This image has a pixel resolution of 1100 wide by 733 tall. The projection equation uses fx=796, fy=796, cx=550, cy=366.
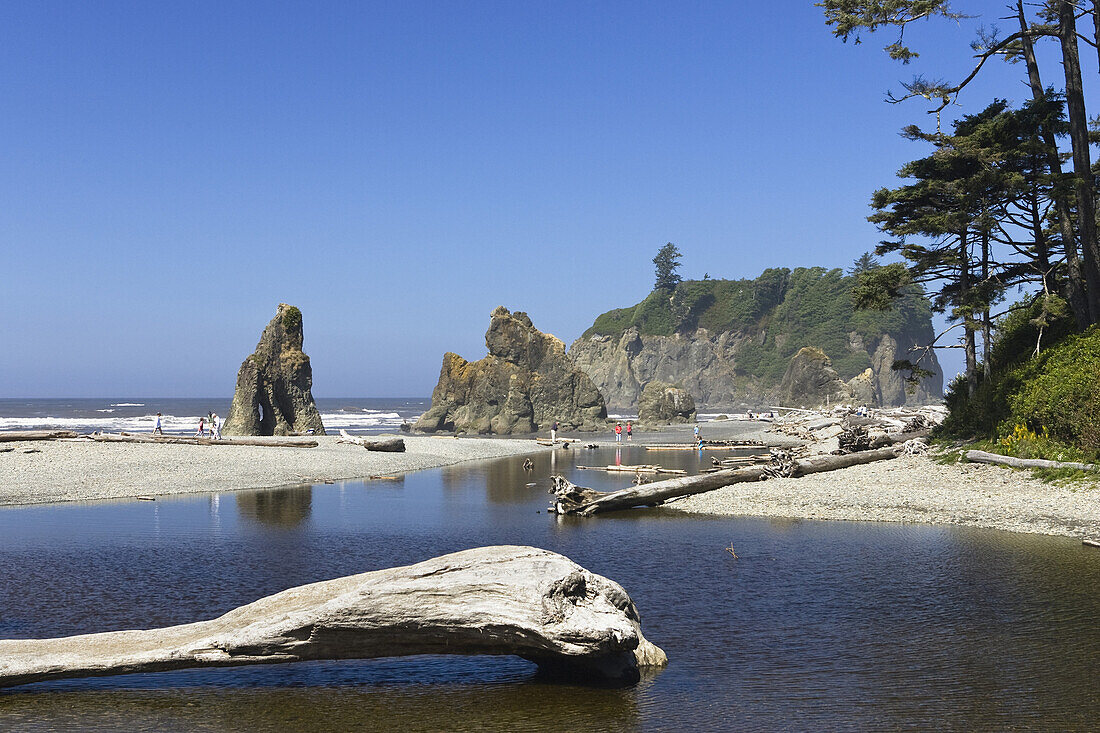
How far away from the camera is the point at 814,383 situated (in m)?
116

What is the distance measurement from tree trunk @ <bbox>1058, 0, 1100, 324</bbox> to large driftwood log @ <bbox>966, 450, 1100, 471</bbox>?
19.4 ft

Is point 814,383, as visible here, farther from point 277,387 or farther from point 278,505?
point 278,505

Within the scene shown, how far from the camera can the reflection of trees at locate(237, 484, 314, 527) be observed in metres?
23.1

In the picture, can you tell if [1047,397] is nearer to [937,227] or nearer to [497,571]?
[937,227]

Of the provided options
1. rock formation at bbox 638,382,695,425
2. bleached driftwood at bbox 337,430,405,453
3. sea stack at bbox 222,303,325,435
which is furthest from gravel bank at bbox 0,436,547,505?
rock formation at bbox 638,382,695,425

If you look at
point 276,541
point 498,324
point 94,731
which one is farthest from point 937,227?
point 498,324

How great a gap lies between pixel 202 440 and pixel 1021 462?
3666cm

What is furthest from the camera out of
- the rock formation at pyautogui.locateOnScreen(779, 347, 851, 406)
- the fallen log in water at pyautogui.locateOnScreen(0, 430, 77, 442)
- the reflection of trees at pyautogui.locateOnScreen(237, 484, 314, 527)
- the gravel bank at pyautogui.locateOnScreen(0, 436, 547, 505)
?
the rock formation at pyautogui.locateOnScreen(779, 347, 851, 406)

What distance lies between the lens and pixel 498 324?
9194 centimetres

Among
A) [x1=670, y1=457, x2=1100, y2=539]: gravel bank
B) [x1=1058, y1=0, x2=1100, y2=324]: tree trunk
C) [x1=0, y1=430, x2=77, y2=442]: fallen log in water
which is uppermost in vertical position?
[x1=1058, y1=0, x2=1100, y2=324]: tree trunk

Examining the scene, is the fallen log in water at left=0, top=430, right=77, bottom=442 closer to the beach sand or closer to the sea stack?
the beach sand

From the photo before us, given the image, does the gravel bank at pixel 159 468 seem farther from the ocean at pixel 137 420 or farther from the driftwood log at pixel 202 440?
the ocean at pixel 137 420

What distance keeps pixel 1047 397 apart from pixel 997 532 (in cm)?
755

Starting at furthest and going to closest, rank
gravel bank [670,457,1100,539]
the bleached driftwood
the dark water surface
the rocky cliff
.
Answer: the rocky cliff < the bleached driftwood < gravel bank [670,457,1100,539] < the dark water surface
